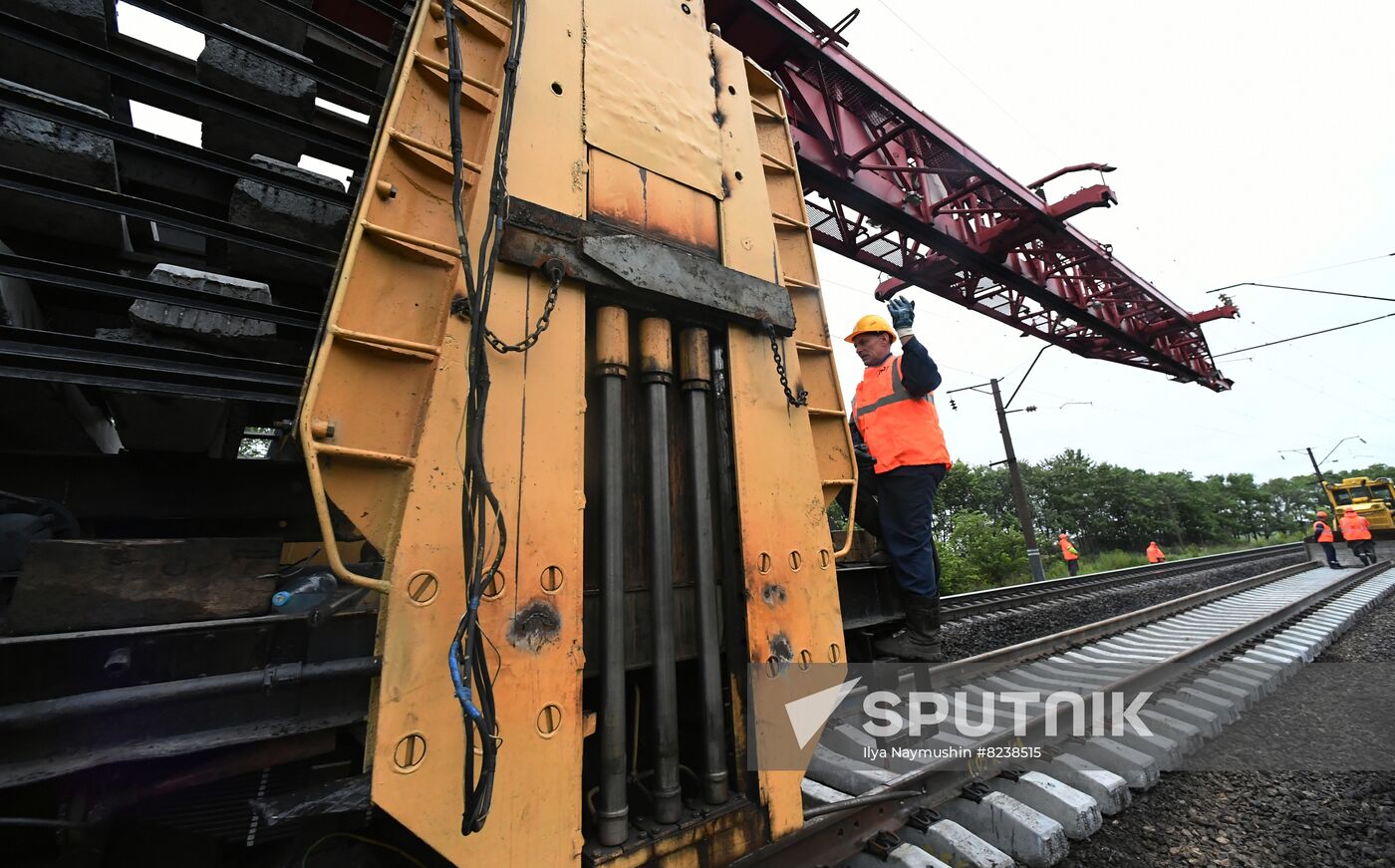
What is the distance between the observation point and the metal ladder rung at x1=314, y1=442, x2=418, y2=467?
1282 millimetres

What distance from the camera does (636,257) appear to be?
187 centimetres

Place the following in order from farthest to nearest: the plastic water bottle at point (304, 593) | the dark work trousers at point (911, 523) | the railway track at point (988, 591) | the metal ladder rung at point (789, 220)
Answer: the dark work trousers at point (911, 523) < the metal ladder rung at point (789, 220) < the railway track at point (988, 591) < the plastic water bottle at point (304, 593)

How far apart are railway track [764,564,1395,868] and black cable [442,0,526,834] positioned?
106cm

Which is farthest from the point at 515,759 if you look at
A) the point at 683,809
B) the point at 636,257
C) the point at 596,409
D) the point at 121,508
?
the point at 121,508

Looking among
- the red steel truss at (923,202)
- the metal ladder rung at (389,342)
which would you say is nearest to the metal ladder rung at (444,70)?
the metal ladder rung at (389,342)

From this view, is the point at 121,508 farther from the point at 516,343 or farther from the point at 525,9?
the point at 525,9

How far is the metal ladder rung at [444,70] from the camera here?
5.61 ft

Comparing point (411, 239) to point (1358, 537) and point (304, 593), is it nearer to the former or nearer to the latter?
point (304, 593)

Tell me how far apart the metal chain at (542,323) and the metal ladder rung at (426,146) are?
385 mm

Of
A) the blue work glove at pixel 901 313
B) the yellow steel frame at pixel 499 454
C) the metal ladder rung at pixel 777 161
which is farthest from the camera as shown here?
the blue work glove at pixel 901 313

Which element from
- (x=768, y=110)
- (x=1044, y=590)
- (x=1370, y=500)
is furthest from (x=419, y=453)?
(x=1370, y=500)

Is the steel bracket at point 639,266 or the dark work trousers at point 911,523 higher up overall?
the steel bracket at point 639,266

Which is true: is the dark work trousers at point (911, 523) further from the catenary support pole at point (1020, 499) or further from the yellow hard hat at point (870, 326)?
the catenary support pole at point (1020, 499)

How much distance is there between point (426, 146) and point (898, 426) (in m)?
2.67
